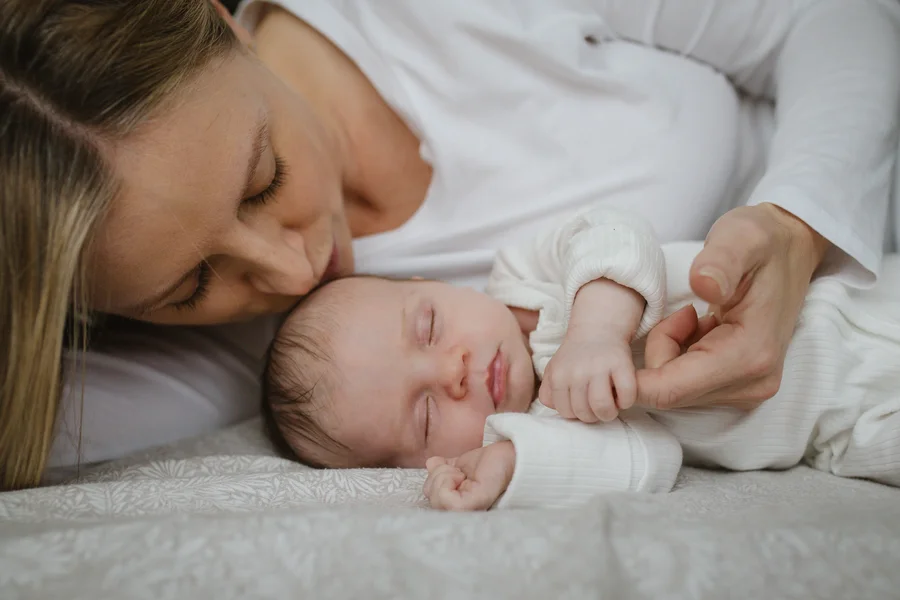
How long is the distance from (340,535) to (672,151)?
36.5 inches

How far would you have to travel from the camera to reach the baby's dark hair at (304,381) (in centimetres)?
107

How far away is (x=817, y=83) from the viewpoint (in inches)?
45.2

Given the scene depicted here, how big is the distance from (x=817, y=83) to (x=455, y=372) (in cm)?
80

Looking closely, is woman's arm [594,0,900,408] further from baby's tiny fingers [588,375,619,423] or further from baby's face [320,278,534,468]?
baby's face [320,278,534,468]

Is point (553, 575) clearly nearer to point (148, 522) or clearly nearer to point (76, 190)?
point (148, 522)

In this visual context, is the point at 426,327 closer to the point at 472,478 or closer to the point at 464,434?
the point at 464,434

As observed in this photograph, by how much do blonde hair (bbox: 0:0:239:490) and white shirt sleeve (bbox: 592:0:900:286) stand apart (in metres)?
0.86

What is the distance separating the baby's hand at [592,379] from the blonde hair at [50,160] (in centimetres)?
59

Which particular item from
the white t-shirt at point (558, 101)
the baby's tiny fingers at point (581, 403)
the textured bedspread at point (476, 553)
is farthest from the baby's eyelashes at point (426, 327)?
the textured bedspread at point (476, 553)

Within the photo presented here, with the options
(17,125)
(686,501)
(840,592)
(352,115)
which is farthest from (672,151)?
(17,125)

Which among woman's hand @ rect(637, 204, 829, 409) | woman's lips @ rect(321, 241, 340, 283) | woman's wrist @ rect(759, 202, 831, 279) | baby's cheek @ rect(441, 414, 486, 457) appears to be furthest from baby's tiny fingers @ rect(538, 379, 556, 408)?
woman's lips @ rect(321, 241, 340, 283)

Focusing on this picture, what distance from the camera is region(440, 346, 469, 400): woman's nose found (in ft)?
3.37

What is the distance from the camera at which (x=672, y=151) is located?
121cm

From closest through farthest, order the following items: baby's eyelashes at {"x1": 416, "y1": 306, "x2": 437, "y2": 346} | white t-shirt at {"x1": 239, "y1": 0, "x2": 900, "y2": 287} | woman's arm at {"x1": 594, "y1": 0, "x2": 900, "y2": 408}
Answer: woman's arm at {"x1": 594, "y1": 0, "x2": 900, "y2": 408} < baby's eyelashes at {"x1": 416, "y1": 306, "x2": 437, "y2": 346} < white t-shirt at {"x1": 239, "y1": 0, "x2": 900, "y2": 287}
